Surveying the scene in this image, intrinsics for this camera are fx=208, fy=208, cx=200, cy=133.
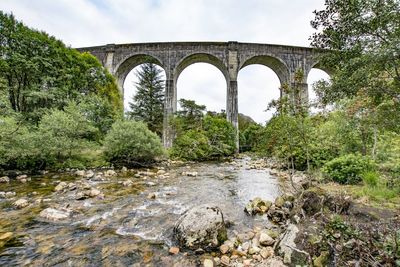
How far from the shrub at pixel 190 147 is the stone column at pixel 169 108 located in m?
3.07

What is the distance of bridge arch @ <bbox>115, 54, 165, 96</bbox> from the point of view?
21.5m

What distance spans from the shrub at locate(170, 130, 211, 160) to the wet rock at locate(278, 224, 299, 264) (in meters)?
12.7

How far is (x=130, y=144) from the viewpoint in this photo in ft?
36.1

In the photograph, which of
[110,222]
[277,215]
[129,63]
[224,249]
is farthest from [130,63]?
[224,249]

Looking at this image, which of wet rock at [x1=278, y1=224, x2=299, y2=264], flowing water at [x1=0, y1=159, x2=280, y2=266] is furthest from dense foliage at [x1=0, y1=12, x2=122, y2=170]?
wet rock at [x1=278, y1=224, x2=299, y2=264]

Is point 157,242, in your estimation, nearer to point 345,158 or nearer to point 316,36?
point 316,36

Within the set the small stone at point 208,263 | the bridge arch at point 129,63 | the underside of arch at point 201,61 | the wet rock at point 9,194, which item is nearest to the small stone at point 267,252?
the small stone at point 208,263

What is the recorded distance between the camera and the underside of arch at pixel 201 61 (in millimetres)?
21500

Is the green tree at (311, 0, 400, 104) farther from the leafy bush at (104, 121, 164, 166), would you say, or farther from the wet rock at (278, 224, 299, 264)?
the leafy bush at (104, 121, 164, 166)

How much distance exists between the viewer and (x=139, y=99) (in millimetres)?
23219

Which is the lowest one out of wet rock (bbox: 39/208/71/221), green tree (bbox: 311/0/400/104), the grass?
wet rock (bbox: 39/208/71/221)

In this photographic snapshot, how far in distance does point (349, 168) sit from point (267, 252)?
16.9ft

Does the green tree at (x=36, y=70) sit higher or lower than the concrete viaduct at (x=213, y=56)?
lower

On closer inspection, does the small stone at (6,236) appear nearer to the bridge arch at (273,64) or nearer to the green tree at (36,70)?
the green tree at (36,70)
